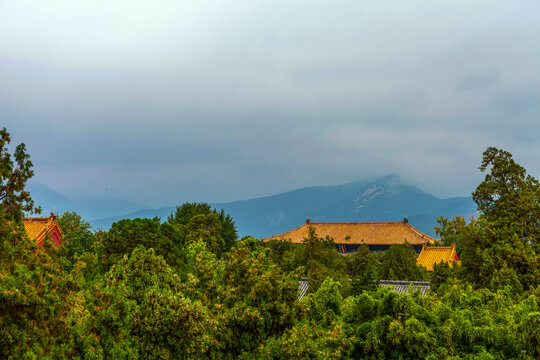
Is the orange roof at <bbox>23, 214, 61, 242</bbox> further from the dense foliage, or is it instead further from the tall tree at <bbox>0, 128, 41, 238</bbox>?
the tall tree at <bbox>0, 128, 41, 238</bbox>

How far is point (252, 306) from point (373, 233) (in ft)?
201

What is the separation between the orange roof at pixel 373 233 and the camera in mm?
64875

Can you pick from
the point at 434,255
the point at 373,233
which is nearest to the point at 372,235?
the point at 373,233

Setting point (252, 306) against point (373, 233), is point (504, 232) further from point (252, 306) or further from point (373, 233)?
point (373, 233)

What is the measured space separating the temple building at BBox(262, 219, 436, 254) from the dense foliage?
157 ft

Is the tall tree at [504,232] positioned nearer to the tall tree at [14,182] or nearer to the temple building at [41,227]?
the tall tree at [14,182]

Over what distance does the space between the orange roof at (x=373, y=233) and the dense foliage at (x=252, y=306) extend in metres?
47.7

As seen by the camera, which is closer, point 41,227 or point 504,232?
point 504,232

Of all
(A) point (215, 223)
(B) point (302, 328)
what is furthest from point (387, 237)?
(B) point (302, 328)

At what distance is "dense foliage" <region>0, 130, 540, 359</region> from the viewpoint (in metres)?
6.83

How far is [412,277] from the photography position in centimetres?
3058

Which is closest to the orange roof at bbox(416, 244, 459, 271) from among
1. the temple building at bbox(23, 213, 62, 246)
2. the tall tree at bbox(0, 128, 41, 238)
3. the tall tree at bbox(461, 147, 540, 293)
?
the tall tree at bbox(461, 147, 540, 293)

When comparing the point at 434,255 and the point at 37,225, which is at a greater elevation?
the point at 37,225

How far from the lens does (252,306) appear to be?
9828mm
